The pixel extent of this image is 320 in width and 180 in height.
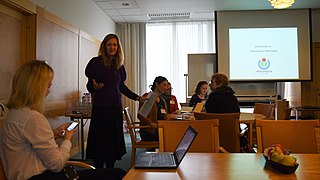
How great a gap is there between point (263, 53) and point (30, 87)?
5974mm

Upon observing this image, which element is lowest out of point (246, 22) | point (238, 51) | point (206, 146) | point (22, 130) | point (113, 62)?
point (206, 146)

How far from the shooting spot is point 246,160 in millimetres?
1423

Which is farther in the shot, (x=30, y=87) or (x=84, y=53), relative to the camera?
(x=84, y=53)

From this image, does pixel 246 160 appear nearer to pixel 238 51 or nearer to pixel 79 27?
pixel 79 27

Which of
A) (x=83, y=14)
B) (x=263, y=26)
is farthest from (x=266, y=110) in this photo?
(x=83, y=14)

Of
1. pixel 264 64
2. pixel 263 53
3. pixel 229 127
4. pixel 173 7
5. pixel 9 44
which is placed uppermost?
pixel 173 7

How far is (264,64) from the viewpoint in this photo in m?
6.51

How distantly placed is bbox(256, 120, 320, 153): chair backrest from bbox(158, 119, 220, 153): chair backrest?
11.6 inches

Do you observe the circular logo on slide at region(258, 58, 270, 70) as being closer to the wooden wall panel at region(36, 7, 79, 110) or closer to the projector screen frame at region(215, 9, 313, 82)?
the projector screen frame at region(215, 9, 313, 82)

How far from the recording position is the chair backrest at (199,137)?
190 centimetres

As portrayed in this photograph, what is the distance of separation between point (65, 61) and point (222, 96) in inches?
96.3

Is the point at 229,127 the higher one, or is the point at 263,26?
the point at 263,26

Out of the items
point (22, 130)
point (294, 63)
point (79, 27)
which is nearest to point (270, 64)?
point (294, 63)

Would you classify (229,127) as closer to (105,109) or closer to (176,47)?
(105,109)
